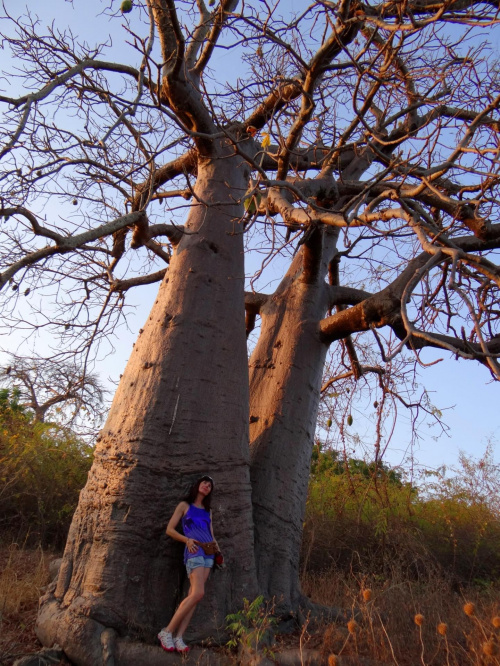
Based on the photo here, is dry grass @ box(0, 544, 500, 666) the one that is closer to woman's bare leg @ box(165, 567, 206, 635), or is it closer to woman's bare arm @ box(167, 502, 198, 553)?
woman's bare leg @ box(165, 567, 206, 635)

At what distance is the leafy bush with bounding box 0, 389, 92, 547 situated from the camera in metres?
4.95

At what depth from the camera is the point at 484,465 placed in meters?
6.28

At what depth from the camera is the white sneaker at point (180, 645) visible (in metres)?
2.60

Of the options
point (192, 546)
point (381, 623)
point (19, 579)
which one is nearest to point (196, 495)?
point (192, 546)

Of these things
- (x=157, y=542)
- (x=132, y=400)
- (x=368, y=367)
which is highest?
(x=368, y=367)

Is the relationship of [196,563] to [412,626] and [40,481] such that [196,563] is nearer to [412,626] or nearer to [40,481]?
[412,626]

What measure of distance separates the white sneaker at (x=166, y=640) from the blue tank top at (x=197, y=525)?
326 millimetres

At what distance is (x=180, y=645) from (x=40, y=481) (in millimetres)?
3009

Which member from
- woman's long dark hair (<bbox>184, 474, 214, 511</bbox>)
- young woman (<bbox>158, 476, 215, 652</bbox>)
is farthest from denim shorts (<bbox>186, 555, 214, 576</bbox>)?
woman's long dark hair (<bbox>184, 474, 214, 511</bbox>)

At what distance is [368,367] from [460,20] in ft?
9.97

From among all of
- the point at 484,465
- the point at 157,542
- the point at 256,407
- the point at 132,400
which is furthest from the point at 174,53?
the point at 484,465

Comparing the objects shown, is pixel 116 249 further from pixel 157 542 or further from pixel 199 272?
pixel 157 542

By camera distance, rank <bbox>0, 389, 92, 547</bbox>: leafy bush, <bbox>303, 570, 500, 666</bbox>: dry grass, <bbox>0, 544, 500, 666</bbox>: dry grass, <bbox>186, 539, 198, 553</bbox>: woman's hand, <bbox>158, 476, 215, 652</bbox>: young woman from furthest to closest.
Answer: <bbox>0, 389, 92, 547</bbox>: leafy bush → <bbox>186, 539, 198, 553</bbox>: woman's hand → <bbox>158, 476, 215, 652</bbox>: young woman → <bbox>0, 544, 500, 666</bbox>: dry grass → <bbox>303, 570, 500, 666</bbox>: dry grass

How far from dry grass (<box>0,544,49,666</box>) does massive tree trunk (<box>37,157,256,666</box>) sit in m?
0.15
